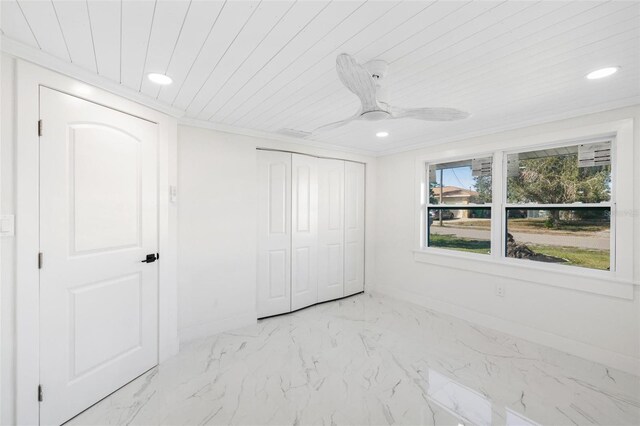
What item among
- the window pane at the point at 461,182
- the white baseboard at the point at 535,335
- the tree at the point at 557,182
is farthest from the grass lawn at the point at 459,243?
the white baseboard at the point at 535,335

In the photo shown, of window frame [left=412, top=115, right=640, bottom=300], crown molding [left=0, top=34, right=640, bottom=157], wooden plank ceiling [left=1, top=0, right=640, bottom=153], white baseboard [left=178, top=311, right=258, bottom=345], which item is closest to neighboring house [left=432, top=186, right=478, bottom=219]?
window frame [left=412, top=115, right=640, bottom=300]

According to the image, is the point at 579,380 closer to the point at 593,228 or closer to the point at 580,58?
the point at 593,228

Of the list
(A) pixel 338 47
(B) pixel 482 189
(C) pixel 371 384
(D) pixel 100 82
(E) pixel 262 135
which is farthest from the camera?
(B) pixel 482 189

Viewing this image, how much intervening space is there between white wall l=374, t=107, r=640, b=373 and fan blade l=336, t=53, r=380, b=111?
231cm

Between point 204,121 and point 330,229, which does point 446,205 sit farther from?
point 204,121

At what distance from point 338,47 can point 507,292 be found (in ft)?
10.2

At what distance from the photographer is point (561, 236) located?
292 centimetres

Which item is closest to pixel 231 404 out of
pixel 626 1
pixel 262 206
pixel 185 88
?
pixel 262 206

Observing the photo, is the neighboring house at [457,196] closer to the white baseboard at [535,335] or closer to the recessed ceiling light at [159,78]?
the white baseboard at [535,335]

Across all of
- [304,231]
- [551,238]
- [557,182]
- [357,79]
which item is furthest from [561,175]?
[304,231]

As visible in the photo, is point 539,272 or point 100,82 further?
point 539,272

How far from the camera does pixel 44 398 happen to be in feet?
5.69

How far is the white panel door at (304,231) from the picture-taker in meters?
3.77

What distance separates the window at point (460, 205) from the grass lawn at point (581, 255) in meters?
0.60
